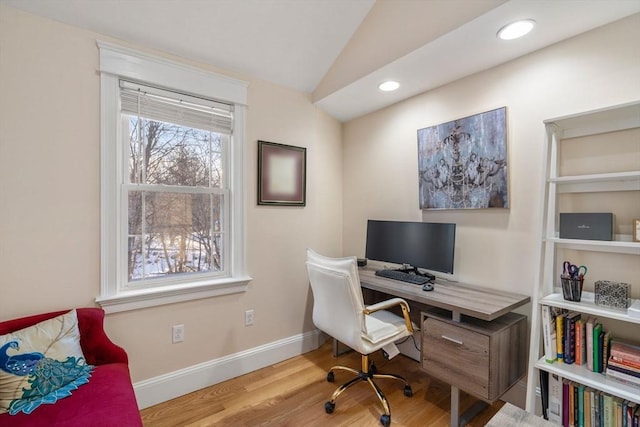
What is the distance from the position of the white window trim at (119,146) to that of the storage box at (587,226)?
2.15 m

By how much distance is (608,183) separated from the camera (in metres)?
1.63

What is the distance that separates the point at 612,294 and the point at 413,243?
1.17 meters

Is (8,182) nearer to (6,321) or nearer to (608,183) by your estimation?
(6,321)

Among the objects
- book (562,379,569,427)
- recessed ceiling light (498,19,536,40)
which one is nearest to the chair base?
book (562,379,569,427)

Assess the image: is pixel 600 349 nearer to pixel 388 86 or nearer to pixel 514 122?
pixel 514 122

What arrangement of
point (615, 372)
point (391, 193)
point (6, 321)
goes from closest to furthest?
point (615, 372), point (6, 321), point (391, 193)

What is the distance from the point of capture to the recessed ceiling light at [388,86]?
2420 millimetres

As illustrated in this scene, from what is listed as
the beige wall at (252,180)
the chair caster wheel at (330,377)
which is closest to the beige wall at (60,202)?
the beige wall at (252,180)

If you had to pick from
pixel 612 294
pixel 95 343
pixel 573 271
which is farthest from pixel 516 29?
pixel 95 343

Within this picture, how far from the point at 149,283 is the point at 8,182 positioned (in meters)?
0.94

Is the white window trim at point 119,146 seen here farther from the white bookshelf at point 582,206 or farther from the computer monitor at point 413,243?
the white bookshelf at point 582,206

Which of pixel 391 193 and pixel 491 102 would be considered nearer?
pixel 491 102

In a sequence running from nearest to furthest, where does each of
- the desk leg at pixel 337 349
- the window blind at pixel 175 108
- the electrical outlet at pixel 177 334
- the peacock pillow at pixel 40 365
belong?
the peacock pillow at pixel 40 365 → the window blind at pixel 175 108 → the electrical outlet at pixel 177 334 → the desk leg at pixel 337 349

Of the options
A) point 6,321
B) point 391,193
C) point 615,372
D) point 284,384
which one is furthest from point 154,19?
point 615,372
